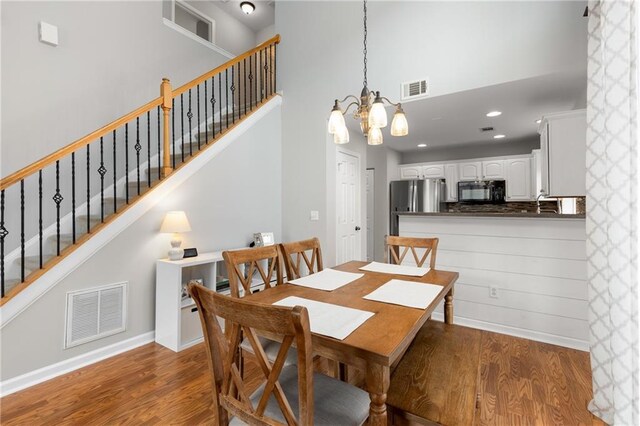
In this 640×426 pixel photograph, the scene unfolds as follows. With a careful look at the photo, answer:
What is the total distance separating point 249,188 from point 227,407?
308 cm

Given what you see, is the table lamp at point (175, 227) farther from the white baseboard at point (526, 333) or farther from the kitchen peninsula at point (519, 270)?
the white baseboard at point (526, 333)

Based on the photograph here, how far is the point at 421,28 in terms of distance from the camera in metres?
3.29

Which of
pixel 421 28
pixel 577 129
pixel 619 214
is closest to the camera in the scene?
pixel 619 214

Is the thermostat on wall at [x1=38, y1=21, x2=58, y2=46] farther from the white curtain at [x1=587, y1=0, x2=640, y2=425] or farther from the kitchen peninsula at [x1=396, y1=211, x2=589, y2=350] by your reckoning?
the white curtain at [x1=587, y1=0, x2=640, y2=425]

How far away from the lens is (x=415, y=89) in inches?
131

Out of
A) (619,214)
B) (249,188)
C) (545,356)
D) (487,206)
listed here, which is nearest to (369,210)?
(487,206)

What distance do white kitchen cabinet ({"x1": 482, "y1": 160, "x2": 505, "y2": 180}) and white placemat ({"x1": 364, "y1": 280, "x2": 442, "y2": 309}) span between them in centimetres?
463

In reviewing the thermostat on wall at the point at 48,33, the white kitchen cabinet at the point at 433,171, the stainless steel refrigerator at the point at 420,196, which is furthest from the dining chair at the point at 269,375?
the white kitchen cabinet at the point at 433,171

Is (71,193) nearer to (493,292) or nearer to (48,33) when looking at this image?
(48,33)

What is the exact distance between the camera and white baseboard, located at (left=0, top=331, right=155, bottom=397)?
2.07 meters

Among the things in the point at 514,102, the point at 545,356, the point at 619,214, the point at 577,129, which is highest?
the point at 514,102

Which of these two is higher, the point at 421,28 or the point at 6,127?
the point at 421,28

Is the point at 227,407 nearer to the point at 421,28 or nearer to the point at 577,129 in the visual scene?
the point at 577,129

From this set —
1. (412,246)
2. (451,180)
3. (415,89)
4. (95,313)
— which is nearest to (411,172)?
(451,180)
